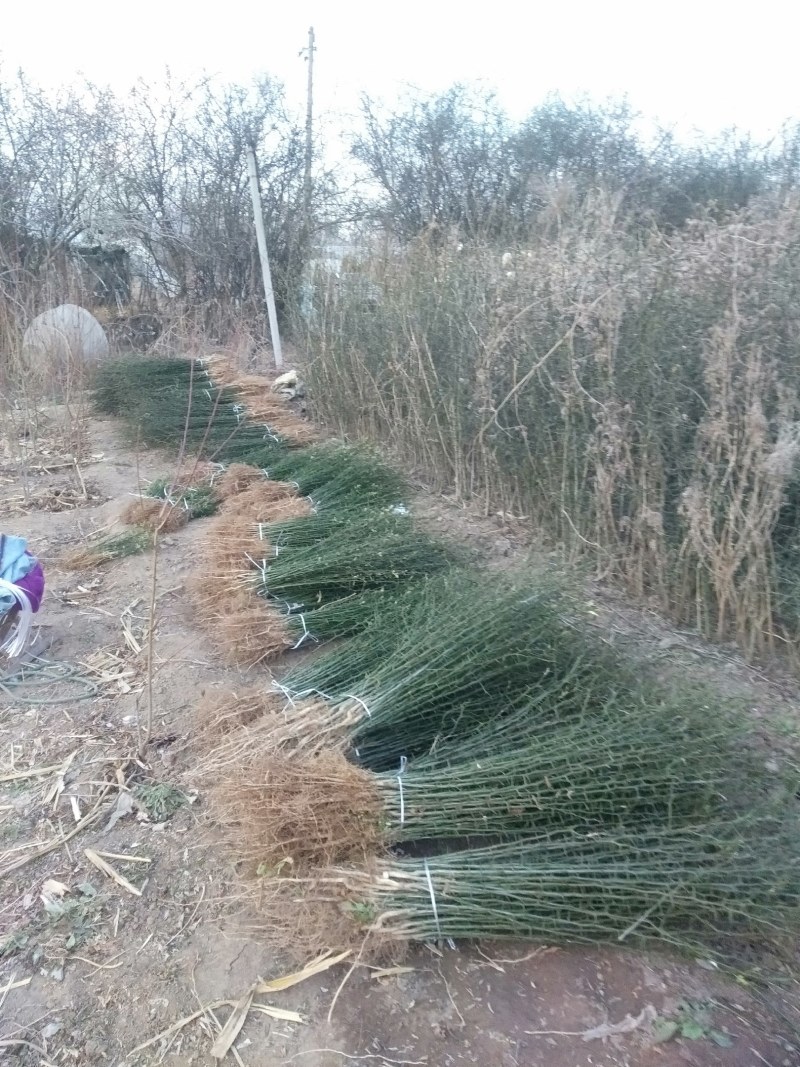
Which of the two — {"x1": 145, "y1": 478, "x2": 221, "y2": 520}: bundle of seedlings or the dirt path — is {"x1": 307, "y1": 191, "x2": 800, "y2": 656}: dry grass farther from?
{"x1": 145, "y1": 478, "x2": 221, "y2": 520}: bundle of seedlings

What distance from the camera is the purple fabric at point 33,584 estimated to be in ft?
10.8

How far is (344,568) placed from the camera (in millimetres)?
3631

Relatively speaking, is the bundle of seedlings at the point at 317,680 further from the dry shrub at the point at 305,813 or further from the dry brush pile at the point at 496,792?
the dry shrub at the point at 305,813

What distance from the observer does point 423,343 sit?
5211 millimetres

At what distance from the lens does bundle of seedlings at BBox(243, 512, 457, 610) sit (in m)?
3.61

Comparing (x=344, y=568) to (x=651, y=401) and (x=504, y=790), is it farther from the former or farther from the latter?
(x=504, y=790)

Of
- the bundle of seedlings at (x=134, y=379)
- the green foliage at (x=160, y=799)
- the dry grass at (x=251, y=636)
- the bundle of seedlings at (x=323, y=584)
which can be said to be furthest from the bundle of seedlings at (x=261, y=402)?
the green foliage at (x=160, y=799)

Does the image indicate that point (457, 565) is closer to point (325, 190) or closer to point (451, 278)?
point (451, 278)

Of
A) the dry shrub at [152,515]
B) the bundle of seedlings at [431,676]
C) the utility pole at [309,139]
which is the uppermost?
the utility pole at [309,139]

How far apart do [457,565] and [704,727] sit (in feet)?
5.28

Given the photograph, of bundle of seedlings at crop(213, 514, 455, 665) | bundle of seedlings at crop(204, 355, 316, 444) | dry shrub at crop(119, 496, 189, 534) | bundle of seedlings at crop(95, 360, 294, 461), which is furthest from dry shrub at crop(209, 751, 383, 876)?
bundle of seedlings at crop(204, 355, 316, 444)

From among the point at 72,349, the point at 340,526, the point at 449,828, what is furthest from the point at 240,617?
the point at 72,349

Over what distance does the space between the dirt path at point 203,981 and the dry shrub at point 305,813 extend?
0.20 meters

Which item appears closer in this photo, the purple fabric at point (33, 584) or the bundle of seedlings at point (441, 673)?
the bundle of seedlings at point (441, 673)
